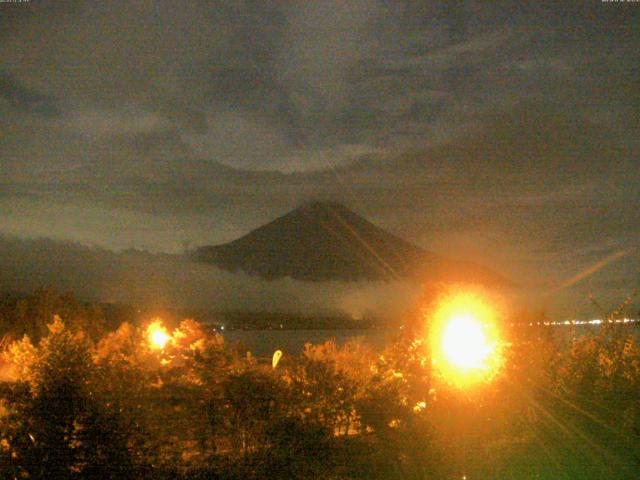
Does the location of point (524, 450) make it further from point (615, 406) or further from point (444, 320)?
point (444, 320)

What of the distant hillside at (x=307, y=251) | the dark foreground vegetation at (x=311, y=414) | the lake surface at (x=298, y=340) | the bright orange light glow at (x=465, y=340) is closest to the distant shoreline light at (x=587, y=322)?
the dark foreground vegetation at (x=311, y=414)

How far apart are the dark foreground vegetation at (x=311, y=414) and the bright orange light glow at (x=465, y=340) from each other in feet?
0.86

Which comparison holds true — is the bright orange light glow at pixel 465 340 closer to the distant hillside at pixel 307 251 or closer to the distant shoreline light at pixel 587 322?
the distant shoreline light at pixel 587 322

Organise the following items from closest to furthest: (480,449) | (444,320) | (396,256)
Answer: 1. (480,449)
2. (444,320)
3. (396,256)

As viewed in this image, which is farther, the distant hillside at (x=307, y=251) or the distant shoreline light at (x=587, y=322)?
the distant hillside at (x=307, y=251)

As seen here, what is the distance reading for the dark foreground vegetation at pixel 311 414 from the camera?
7359 millimetres

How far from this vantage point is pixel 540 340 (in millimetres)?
10539

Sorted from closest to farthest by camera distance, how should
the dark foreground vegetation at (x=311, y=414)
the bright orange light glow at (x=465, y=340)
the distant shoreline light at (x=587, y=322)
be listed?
the dark foreground vegetation at (x=311, y=414)
the distant shoreline light at (x=587, y=322)
the bright orange light glow at (x=465, y=340)

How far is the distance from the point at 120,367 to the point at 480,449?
4790mm

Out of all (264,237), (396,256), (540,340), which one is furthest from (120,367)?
(264,237)

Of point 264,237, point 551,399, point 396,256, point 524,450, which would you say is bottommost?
point 524,450

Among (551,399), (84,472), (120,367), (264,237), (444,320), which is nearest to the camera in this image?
(84,472)

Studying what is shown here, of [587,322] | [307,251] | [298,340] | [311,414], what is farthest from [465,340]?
[307,251]

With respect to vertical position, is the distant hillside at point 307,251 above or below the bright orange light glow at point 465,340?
above
